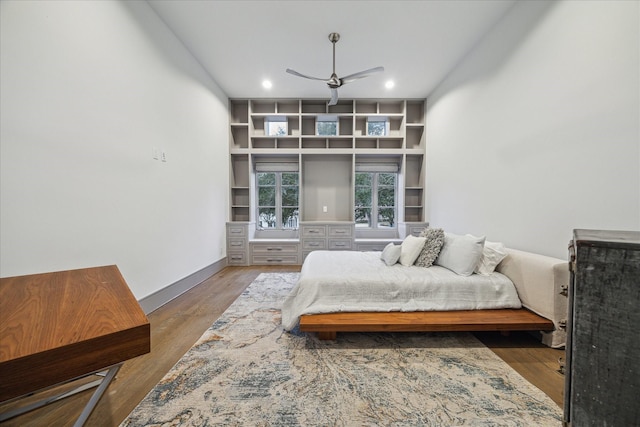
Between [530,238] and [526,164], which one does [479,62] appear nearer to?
[526,164]

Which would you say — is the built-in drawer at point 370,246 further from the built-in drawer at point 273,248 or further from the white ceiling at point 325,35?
the white ceiling at point 325,35

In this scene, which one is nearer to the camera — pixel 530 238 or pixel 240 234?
pixel 530 238

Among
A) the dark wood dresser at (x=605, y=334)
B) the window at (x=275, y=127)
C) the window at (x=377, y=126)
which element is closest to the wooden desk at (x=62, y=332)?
the dark wood dresser at (x=605, y=334)

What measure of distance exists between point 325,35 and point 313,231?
310 centimetres

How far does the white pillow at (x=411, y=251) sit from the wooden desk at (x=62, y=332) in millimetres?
2327

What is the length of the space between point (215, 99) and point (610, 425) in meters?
5.03

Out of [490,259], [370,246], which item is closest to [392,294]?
[490,259]

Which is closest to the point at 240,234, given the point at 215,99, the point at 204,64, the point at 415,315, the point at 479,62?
the point at 215,99

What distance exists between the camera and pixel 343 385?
1.51m

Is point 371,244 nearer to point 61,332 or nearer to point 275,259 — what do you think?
point 275,259

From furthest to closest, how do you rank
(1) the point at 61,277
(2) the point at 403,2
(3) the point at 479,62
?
(3) the point at 479,62 → (2) the point at 403,2 → (1) the point at 61,277

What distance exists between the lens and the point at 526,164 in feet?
7.88

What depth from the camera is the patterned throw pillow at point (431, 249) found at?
2541mm

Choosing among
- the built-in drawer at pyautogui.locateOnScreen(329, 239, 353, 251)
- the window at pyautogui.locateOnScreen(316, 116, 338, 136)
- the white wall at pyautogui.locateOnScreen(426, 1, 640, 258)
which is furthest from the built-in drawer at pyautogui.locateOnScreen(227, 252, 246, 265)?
the white wall at pyautogui.locateOnScreen(426, 1, 640, 258)
